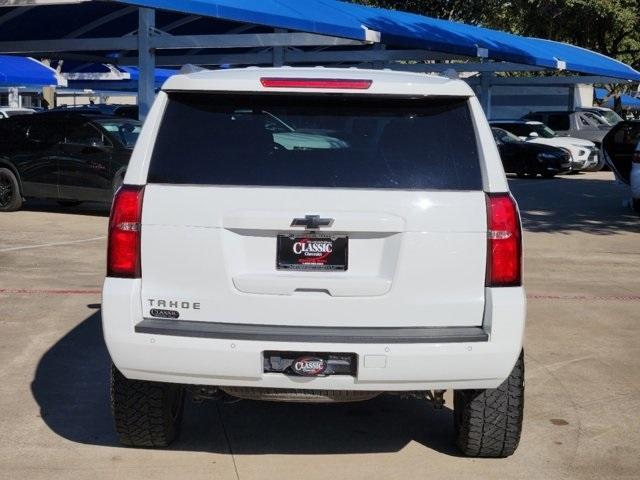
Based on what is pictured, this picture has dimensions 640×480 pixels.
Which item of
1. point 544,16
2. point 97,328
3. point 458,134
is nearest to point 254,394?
point 458,134

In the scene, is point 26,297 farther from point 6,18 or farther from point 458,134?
point 6,18

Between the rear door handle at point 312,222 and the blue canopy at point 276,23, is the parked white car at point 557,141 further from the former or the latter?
the rear door handle at point 312,222

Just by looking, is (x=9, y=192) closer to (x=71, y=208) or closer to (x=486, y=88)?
(x=71, y=208)

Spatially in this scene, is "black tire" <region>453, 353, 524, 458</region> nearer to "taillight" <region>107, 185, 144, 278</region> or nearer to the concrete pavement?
the concrete pavement

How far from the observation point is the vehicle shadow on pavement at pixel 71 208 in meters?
17.8

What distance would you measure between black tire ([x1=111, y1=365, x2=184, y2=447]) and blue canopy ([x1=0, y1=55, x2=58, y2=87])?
1064 inches

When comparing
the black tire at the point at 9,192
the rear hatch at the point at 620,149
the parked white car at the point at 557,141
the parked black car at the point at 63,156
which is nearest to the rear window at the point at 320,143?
the parked black car at the point at 63,156

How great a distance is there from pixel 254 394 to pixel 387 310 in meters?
0.76

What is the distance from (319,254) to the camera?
4.84 meters

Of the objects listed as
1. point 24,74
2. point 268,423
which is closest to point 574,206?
point 268,423

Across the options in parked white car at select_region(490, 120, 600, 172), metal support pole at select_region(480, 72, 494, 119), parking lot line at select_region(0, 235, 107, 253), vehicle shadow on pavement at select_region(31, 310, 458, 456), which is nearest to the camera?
vehicle shadow on pavement at select_region(31, 310, 458, 456)

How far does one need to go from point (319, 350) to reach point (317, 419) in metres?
1.54

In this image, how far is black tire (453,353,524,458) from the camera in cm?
523

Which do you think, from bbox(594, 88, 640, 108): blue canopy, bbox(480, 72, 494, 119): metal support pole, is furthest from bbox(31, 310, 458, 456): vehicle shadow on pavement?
bbox(594, 88, 640, 108): blue canopy
